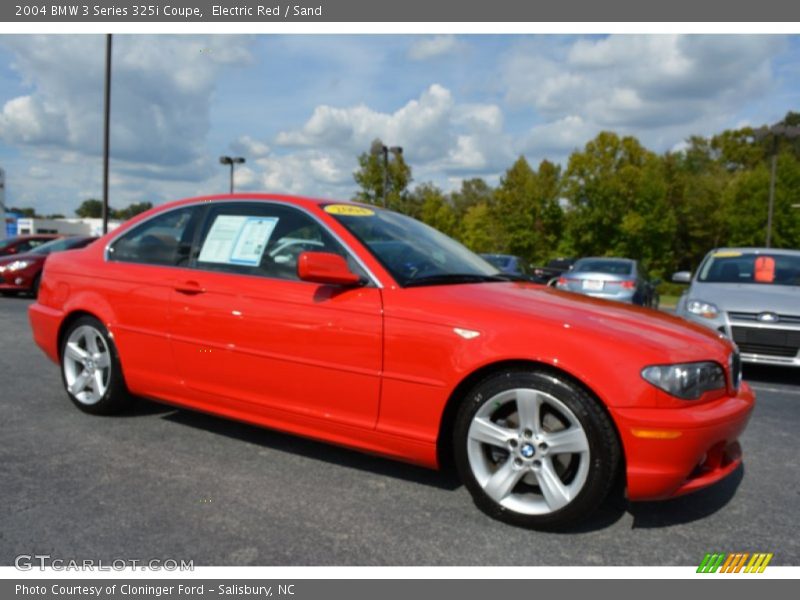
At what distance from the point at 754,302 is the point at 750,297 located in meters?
0.15

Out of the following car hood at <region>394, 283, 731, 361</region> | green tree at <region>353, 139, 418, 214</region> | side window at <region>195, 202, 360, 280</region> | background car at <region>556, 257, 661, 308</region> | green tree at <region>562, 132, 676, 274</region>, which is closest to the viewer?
car hood at <region>394, 283, 731, 361</region>

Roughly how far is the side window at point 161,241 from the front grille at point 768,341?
5.13 m

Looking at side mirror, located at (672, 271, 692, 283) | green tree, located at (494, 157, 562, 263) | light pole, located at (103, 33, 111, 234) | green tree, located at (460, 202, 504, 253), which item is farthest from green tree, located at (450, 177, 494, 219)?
side mirror, located at (672, 271, 692, 283)

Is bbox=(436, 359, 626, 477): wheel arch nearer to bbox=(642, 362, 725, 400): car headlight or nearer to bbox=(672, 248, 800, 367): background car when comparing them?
bbox=(642, 362, 725, 400): car headlight

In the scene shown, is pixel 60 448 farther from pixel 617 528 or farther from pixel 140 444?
pixel 617 528

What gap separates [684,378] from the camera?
2.72 metres

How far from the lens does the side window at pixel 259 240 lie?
357 cm

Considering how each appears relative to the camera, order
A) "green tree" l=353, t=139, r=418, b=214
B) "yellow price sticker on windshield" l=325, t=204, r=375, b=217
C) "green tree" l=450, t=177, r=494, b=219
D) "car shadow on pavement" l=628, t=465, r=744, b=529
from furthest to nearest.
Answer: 1. "green tree" l=450, t=177, r=494, b=219
2. "green tree" l=353, t=139, r=418, b=214
3. "yellow price sticker on windshield" l=325, t=204, r=375, b=217
4. "car shadow on pavement" l=628, t=465, r=744, b=529

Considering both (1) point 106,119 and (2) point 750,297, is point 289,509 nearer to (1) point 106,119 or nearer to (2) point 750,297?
(2) point 750,297

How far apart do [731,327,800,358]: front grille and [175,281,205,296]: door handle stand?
16.7ft

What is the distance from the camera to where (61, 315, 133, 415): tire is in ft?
14.0

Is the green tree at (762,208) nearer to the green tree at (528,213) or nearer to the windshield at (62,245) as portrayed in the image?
the green tree at (528,213)

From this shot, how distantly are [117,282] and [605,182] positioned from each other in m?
39.0

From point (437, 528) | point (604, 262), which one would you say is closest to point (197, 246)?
point (437, 528)
